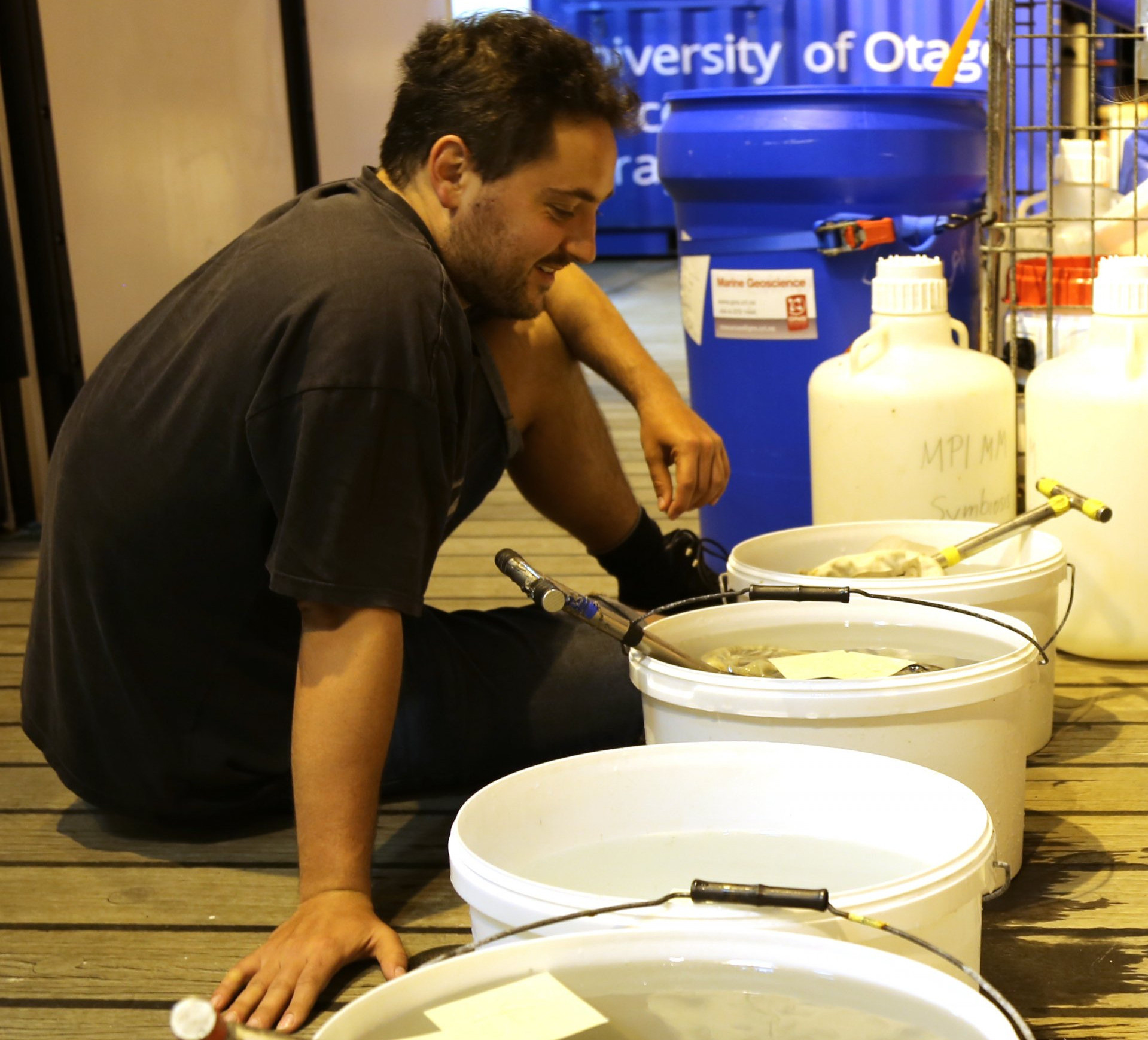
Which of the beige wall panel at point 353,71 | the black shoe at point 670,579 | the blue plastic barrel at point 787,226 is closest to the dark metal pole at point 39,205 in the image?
the blue plastic barrel at point 787,226

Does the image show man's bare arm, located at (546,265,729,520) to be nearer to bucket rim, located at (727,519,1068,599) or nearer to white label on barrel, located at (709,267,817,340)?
bucket rim, located at (727,519,1068,599)

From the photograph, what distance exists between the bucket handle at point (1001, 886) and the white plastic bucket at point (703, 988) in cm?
33

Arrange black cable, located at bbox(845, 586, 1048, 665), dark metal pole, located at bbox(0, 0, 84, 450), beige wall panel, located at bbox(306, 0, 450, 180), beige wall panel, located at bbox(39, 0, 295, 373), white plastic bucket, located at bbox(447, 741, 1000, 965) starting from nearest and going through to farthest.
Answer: white plastic bucket, located at bbox(447, 741, 1000, 965), black cable, located at bbox(845, 586, 1048, 665), dark metal pole, located at bbox(0, 0, 84, 450), beige wall panel, located at bbox(39, 0, 295, 373), beige wall panel, located at bbox(306, 0, 450, 180)

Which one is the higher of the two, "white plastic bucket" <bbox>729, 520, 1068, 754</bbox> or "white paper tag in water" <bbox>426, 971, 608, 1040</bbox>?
"white paper tag in water" <bbox>426, 971, 608, 1040</bbox>

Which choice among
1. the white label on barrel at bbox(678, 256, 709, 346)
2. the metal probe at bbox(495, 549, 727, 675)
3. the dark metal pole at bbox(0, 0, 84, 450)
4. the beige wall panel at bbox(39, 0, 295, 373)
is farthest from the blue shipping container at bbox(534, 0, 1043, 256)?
the metal probe at bbox(495, 549, 727, 675)

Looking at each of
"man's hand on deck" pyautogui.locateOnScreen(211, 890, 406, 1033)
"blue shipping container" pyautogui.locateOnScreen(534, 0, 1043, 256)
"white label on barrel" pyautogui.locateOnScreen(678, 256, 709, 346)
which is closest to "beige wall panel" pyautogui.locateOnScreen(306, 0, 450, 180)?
"blue shipping container" pyautogui.locateOnScreen(534, 0, 1043, 256)

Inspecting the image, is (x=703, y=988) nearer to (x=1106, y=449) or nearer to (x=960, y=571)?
(x=960, y=571)

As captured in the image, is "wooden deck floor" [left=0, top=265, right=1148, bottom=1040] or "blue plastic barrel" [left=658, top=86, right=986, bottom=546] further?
"blue plastic barrel" [left=658, top=86, right=986, bottom=546]

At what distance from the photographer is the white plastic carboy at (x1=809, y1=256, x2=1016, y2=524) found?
1690 millimetres

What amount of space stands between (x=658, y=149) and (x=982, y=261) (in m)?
0.54

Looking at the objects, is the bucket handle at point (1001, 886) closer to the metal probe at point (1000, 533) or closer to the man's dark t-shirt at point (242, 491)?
the metal probe at point (1000, 533)

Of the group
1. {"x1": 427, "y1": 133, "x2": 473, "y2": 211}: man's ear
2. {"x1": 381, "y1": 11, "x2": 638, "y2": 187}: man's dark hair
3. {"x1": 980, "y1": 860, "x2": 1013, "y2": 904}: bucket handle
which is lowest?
{"x1": 980, "y1": 860, "x2": 1013, "y2": 904}: bucket handle

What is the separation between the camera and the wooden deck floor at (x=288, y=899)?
1020mm

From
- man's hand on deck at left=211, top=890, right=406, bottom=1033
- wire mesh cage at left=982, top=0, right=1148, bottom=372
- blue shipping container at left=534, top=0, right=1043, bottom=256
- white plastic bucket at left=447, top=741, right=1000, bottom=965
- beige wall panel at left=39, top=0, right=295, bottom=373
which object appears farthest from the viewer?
blue shipping container at left=534, top=0, right=1043, bottom=256
